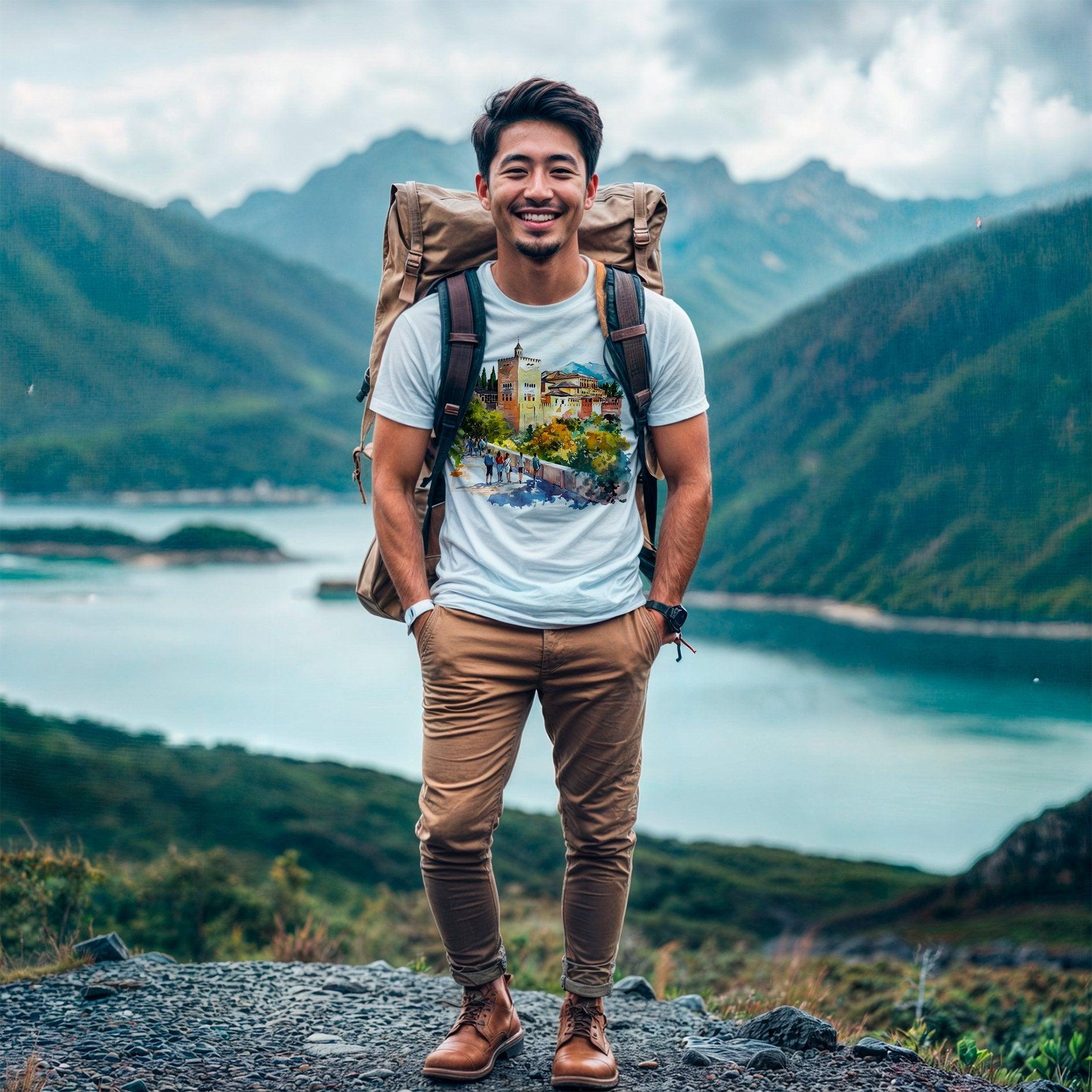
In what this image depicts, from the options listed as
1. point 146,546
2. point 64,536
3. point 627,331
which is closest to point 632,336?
point 627,331

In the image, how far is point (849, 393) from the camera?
226 ft

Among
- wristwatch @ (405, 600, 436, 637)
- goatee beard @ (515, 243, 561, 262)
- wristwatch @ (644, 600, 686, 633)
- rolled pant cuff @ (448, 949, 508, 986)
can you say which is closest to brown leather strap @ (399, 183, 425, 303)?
goatee beard @ (515, 243, 561, 262)

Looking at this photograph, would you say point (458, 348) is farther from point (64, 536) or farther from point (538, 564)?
point (64, 536)

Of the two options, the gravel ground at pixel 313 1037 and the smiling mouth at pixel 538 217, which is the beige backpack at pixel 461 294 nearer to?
the smiling mouth at pixel 538 217

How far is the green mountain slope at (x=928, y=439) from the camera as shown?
163 feet

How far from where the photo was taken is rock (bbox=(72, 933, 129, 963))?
3.50m

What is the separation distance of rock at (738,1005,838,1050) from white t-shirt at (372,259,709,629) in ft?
4.33

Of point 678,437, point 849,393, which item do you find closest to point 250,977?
point 678,437

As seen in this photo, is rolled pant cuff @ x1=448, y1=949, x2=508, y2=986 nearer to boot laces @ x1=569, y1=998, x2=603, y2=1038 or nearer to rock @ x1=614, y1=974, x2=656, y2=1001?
boot laces @ x1=569, y1=998, x2=603, y2=1038

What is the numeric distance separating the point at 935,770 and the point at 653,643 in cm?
4786

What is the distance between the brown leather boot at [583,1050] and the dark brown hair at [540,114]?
1.69 metres

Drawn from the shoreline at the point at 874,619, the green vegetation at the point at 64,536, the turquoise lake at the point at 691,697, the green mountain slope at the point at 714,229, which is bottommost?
the turquoise lake at the point at 691,697

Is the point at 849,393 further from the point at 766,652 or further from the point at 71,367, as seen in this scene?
the point at 71,367

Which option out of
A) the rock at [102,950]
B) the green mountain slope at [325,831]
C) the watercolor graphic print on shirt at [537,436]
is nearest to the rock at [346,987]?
the rock at [102,950]
